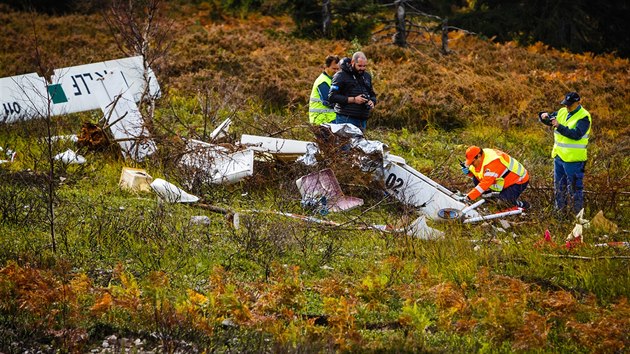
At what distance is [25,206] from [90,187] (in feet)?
4.61

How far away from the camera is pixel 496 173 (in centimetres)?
1038

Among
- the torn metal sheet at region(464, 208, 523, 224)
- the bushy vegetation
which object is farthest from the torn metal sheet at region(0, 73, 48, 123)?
the torn metal sheet at region(464, 208, 523, 224)

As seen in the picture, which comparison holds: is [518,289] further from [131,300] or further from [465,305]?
[131,300]

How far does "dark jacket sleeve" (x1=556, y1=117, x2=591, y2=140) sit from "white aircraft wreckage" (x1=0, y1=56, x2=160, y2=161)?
5.90m

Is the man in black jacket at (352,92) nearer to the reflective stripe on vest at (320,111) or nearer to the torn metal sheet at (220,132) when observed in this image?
the reflective stripe on vest at (320,111)

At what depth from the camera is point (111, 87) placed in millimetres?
13188

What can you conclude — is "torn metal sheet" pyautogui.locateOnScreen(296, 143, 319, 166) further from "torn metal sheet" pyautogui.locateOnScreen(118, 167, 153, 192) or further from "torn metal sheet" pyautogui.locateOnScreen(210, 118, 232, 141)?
"torn metal sheet" pyautogui.locateOnScreen(118, 167, 153, 192)

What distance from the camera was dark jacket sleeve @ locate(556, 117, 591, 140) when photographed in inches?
419

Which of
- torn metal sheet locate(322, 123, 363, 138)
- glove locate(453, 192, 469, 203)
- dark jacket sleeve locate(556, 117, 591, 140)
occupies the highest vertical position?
dark jacket sleeve locate(556, 117, 591, 140)

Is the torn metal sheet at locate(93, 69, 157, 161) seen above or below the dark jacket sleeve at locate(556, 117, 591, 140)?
below

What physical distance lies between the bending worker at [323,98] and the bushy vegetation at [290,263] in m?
0.58

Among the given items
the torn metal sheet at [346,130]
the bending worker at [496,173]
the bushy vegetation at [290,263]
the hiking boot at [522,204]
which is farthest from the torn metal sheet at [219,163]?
the hiking boot at [522,204]

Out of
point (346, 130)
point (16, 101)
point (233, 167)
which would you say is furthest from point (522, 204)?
point (16, 101)

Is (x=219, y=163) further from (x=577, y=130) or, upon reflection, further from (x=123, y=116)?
(x=577, y=130)
